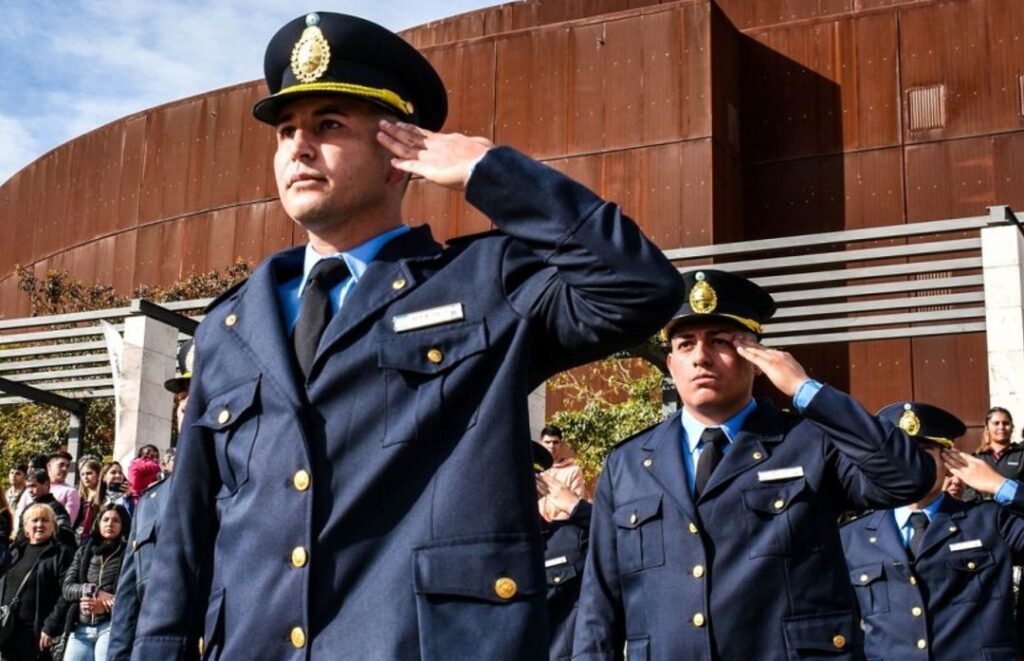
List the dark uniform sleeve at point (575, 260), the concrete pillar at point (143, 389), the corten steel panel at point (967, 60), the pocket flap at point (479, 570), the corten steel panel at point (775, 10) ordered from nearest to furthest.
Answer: the pocket flap at point (479, 570)
the dark uniform sleeve at point (575, 260)
the concrete pillar at point (143, 389)
the corten steel panel at point (967, 60)
the corten steel panel at point (775, 10)

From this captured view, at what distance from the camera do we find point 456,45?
25953 millimetres

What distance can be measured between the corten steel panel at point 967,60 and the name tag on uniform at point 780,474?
731 inches

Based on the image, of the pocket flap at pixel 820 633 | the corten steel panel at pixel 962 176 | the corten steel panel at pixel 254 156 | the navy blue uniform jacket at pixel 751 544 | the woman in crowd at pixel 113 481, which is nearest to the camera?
the pocket flap at pixel 820 633

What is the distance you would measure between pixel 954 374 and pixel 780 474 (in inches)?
680

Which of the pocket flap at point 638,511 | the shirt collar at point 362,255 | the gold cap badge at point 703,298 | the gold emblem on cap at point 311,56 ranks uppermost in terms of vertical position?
the gold emblem on cap at point 311,56

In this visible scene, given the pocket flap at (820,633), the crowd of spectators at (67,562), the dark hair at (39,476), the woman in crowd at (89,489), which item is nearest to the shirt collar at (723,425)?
the pocket flap at (820,633)

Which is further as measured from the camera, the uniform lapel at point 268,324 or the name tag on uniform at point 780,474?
the name tag on uniform at point 780,474

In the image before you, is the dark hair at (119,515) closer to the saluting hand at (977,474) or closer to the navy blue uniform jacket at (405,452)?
the saluting hand at (977,474)

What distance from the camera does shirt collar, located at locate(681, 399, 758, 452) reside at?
5.42 m

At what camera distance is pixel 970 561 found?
297 inches

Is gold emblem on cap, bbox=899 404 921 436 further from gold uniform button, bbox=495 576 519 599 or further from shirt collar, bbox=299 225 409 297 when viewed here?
gold uniform button, bbox=495 576 519 599

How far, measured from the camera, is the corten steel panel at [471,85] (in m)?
25.4

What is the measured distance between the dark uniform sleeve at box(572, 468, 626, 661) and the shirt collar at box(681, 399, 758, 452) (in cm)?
38

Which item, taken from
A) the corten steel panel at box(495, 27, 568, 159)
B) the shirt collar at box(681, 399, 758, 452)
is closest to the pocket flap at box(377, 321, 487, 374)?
the shirt collar at box(681, 399, 758, 452)
